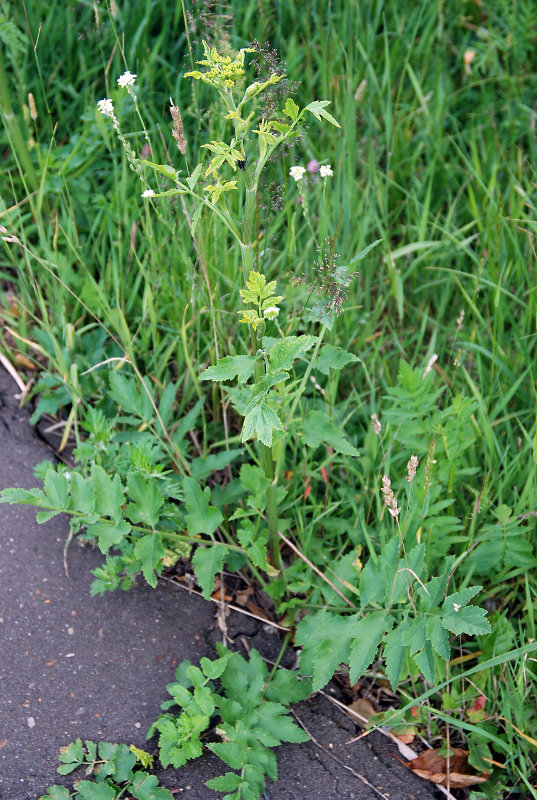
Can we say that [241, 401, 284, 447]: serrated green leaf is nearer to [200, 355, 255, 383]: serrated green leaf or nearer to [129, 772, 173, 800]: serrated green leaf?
[200, 355, 255, 383]: serrated green leaf

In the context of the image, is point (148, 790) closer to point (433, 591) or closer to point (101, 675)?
point (101, 675)

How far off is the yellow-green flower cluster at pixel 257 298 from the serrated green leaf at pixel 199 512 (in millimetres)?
485

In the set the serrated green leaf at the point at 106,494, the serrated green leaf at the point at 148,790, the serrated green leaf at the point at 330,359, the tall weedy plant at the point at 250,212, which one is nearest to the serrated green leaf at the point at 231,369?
the tall weedy plant at the point at 250,212

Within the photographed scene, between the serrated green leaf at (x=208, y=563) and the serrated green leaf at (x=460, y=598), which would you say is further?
the serrated green leaf at (x=208, y=563)

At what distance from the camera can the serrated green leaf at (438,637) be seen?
1.49 metres

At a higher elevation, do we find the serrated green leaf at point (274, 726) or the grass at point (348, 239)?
the grass at point (348, 239)

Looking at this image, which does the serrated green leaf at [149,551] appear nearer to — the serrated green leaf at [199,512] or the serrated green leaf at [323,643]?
the serrated green leaf at [199,512]

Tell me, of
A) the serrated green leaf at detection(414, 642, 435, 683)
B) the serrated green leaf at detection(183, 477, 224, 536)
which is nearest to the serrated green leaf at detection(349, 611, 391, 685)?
the serrated green leaf at detection(414, 642, 435, 683)

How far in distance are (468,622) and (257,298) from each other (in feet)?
2.53

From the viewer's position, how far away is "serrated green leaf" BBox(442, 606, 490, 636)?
1.48 meters

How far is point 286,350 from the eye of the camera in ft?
4.89

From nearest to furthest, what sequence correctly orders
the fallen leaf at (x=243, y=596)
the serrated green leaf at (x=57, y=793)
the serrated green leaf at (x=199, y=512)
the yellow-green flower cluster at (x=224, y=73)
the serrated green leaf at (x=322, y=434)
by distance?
the yellow-green flower cluster at (x=224, y=73), the serrated green leaf at (x=57, y=793), the serrated green leaf at (x=322, y=434), the serrated green leaf at (x=199, y=512), the fallen leaf at (x=243, y=596)

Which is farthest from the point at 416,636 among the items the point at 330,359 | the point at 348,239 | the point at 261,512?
the point at 348,239

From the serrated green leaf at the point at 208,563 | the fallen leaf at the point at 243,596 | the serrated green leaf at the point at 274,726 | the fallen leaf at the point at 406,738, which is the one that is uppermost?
the serrated green leaf at the point at 208,563
